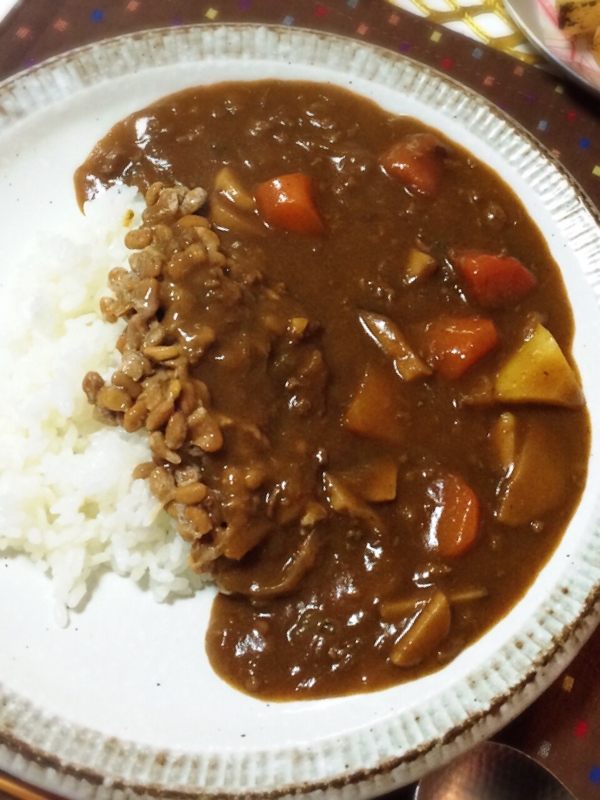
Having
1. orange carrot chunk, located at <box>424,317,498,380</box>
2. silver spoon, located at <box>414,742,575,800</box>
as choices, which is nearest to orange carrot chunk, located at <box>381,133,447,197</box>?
orange carrot chunk, located at <box>424,317,498,380</box>

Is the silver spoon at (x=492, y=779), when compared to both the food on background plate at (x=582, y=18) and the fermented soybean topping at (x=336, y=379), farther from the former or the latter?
the food on background plate at (x=582, y=18)

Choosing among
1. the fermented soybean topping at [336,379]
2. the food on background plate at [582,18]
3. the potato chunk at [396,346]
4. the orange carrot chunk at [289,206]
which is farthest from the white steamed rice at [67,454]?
the food on background plate at [582,18]

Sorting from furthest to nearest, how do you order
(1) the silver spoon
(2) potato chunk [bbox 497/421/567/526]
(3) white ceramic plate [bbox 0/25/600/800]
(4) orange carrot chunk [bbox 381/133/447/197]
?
(4) orange carrot chunk [bbox 381/133/447/197]
(2) potato chunk [bbox 497/421/567/526]
(1) the silver spoon
(3) white ceramic plate [bbox 0/25/600/800]

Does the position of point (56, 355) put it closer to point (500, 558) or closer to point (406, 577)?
point (406, 577)

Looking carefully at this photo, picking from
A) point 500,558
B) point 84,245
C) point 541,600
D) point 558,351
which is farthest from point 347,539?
point 84,245

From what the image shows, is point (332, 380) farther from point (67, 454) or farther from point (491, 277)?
point (67, 454)

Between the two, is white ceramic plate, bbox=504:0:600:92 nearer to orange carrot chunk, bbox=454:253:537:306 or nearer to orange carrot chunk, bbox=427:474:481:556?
orange carrot chunk, bbox=454:253:537:306
